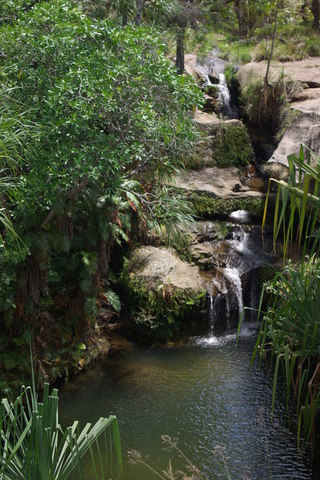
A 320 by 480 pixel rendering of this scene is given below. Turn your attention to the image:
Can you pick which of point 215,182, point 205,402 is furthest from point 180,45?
point 205,402

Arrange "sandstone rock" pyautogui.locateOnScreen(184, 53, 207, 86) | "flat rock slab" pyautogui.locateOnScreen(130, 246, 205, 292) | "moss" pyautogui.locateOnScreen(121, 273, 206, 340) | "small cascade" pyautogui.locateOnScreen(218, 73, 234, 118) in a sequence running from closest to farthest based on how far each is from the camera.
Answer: "moss" pyautogui.locateOnScreen(121, 273, 206, 340) → "flat rock slab" pyautogui.locateOnScreen(130, 246, 205, 292) → "small cascade" pyautogui.locateOnScreen(218, 73, 234, 118) → "sandstone rock" pyautogui.locateOnScreen(184, 53, 207, 86)

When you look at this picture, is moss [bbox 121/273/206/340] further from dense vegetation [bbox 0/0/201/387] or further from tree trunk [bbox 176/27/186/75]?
tree trunk [bbox 176/27/186/75]

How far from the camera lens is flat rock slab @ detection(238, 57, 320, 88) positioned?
16.5 metres

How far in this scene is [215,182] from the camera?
1380 cm

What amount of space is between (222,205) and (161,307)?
3618 millimetres

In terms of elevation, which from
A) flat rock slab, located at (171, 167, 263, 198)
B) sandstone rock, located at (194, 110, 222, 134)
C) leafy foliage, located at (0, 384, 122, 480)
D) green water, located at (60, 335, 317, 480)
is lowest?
green water, located at (60, 335, 317, 480)

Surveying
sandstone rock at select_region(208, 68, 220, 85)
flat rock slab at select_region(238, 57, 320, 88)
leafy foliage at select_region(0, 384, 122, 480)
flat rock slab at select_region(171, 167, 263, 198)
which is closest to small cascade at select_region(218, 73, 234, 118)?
sandstone rock at select_region(208, 68, 220, 85)

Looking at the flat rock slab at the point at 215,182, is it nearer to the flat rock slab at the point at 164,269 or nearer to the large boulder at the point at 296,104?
the large boulder at the point at 296,104

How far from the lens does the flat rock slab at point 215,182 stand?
43.3 feet

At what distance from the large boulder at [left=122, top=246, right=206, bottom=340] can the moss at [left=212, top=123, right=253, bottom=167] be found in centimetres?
488

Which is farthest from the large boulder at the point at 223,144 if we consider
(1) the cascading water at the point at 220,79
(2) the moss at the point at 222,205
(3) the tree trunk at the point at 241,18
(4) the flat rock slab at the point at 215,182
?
(3) the tree trunk at the point at 241,18

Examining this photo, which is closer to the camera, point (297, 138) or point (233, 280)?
point (233, 280)

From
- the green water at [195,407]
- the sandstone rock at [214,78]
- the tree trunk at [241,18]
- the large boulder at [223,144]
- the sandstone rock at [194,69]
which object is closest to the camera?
the green water at [195,407]

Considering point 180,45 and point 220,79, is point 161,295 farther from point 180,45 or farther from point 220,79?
point 220,79
